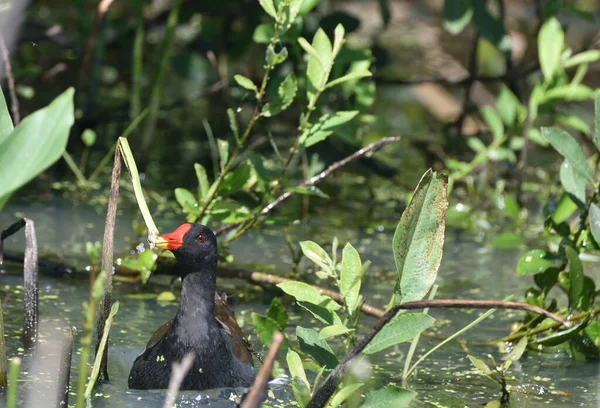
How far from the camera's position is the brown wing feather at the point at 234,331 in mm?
3119

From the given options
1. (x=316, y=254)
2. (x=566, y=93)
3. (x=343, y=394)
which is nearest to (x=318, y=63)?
(x=316, y=254)

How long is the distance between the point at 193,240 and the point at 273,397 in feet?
1.82

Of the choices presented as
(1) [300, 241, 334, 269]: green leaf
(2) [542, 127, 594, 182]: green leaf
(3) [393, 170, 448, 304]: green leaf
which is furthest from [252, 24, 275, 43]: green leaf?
(3) [393, 170, 448, 304]: green leaf

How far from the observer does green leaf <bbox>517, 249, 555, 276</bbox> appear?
3281 mm

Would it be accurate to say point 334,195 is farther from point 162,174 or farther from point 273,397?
point 273,397

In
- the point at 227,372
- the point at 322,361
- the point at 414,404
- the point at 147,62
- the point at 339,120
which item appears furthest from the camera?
the point at 147,62

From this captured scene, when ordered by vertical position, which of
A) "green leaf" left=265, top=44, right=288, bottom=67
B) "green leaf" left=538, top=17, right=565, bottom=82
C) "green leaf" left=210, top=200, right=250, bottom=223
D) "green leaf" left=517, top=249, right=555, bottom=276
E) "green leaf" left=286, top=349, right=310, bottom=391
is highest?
"green leaf" left=265, top=44, right=288, bottom=67

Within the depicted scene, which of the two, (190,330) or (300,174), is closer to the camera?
(190,330)

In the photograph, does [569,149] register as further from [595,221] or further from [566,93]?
[566,93]

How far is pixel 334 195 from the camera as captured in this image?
5402 millimetres

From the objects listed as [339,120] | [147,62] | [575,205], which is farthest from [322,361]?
[147,62]

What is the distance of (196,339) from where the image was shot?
2977mm

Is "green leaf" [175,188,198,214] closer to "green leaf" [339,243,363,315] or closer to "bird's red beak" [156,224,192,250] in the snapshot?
"bird's red beak" [156,224,192,250]

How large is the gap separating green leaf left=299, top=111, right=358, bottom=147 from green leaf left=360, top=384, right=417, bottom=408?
3.94ft
